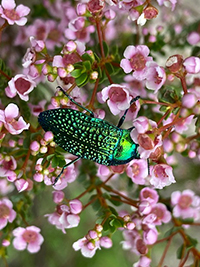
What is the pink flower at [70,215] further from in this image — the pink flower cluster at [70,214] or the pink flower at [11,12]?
the pink flower at [11,12]

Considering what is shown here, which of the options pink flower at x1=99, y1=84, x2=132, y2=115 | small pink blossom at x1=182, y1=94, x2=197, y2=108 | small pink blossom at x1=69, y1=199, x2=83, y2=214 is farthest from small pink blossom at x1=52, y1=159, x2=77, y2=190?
small pink blossom at x1=182, y1=94, x2=197, y2=108

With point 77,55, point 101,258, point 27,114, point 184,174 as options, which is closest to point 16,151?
point 27,114

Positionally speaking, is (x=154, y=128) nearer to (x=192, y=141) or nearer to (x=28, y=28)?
(x=192, y=141)

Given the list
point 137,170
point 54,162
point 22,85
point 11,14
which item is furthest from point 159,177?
point 11,14

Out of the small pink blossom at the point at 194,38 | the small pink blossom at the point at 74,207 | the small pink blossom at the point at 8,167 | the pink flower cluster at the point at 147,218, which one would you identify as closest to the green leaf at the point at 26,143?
the small pink blossom at the point at 8,167

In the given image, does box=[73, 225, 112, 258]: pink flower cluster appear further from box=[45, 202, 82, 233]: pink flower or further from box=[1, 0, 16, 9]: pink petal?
box=[1, 0, 16, 9]: pink petal
